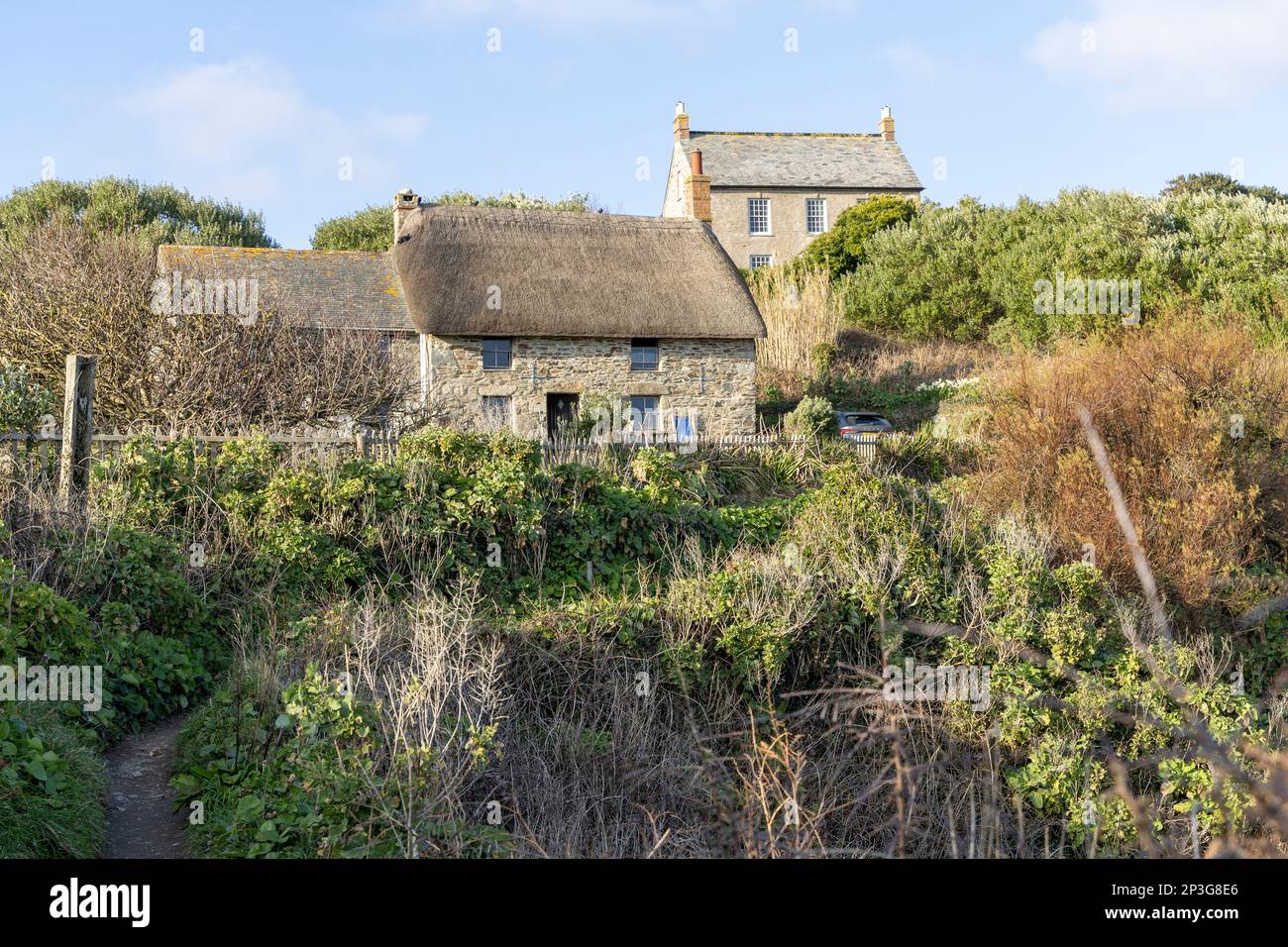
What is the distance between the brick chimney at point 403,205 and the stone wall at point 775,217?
622 inches

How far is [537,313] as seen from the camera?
883 inches

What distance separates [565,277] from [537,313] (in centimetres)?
144

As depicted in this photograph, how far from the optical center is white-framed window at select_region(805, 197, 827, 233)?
39.1 m

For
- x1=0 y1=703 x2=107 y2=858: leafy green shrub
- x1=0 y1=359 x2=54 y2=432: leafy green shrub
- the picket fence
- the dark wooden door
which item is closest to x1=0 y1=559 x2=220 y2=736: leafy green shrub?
x1=0 y1=703 x2=107 y2=858: leafy green shrub

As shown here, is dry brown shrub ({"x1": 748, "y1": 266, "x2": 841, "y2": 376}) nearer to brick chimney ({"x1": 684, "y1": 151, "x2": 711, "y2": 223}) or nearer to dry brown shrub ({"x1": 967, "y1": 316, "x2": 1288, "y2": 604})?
brick chimney ({"x1": 684, "y1": 151, "x2": 711, "y2": 223})

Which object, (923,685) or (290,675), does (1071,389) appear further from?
(290,675)

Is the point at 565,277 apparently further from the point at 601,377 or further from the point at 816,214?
the point at 816,214

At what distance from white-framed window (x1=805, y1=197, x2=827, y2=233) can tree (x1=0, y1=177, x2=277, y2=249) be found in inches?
782

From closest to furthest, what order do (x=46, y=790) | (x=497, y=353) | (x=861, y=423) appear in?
(x=46, y=790)
(x=497, y=353)
(x=861, y=423)

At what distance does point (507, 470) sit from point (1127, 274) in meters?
20.5

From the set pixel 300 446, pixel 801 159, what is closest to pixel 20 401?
pixel 300 446

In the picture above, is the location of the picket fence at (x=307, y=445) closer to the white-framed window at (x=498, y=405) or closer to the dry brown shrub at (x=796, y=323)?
the white-framed window at (x=498, y=405)

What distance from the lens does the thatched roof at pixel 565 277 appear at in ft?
73.0

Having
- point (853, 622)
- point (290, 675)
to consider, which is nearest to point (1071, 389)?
point (853, 622)
